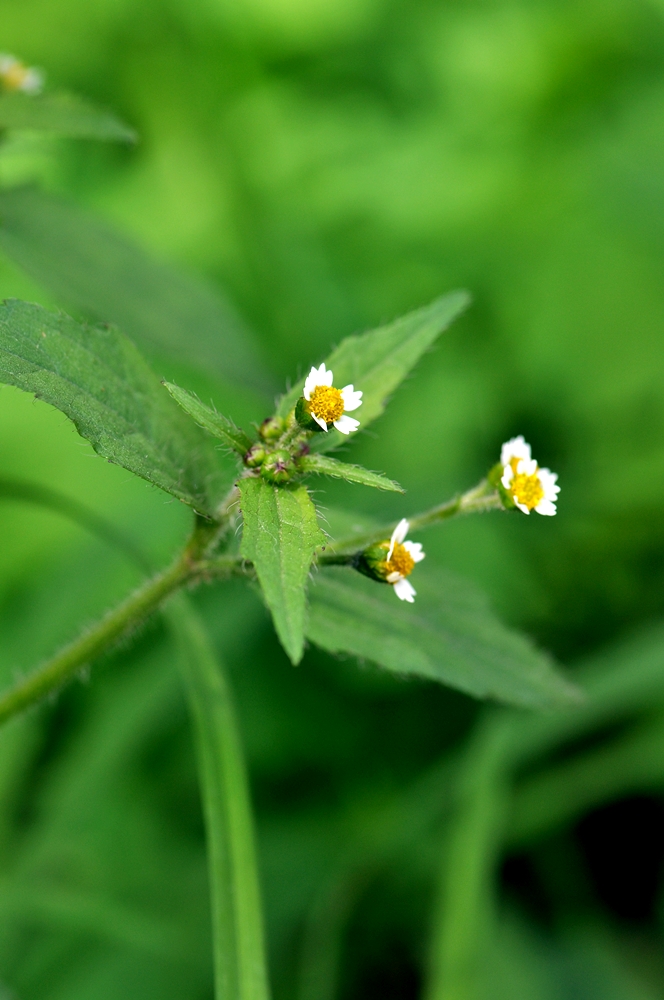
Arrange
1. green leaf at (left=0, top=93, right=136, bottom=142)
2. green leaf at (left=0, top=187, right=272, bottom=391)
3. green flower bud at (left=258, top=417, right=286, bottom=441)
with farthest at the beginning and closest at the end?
green leaf at (left=0, top=187, right=272, bottom=391) < green leaf at (left=0, top=93, right=136, bottom=142) < green flower bud at (left=258, top=417, right=286, bottom=441)

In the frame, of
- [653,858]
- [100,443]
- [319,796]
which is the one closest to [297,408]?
[100,443]

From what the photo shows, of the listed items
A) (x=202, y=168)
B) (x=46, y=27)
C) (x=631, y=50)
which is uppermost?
(x=631, y=50)

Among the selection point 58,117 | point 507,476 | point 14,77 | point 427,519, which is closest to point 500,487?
point 507,476

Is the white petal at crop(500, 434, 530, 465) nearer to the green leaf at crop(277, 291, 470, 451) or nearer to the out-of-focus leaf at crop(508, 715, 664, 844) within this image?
the green leaf at crop(277, 291, 470, 451)

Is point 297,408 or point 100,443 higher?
point 297,408

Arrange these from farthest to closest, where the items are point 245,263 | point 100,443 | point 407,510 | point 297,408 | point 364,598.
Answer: point 245,263, point 407,510, point 364,598, point 297,408, point 100,443

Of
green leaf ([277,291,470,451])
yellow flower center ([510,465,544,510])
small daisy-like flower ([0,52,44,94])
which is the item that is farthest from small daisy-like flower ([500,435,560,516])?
small daisy-like flower ([0,52,44,94])

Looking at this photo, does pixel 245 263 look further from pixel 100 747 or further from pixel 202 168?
pixel 100 747
